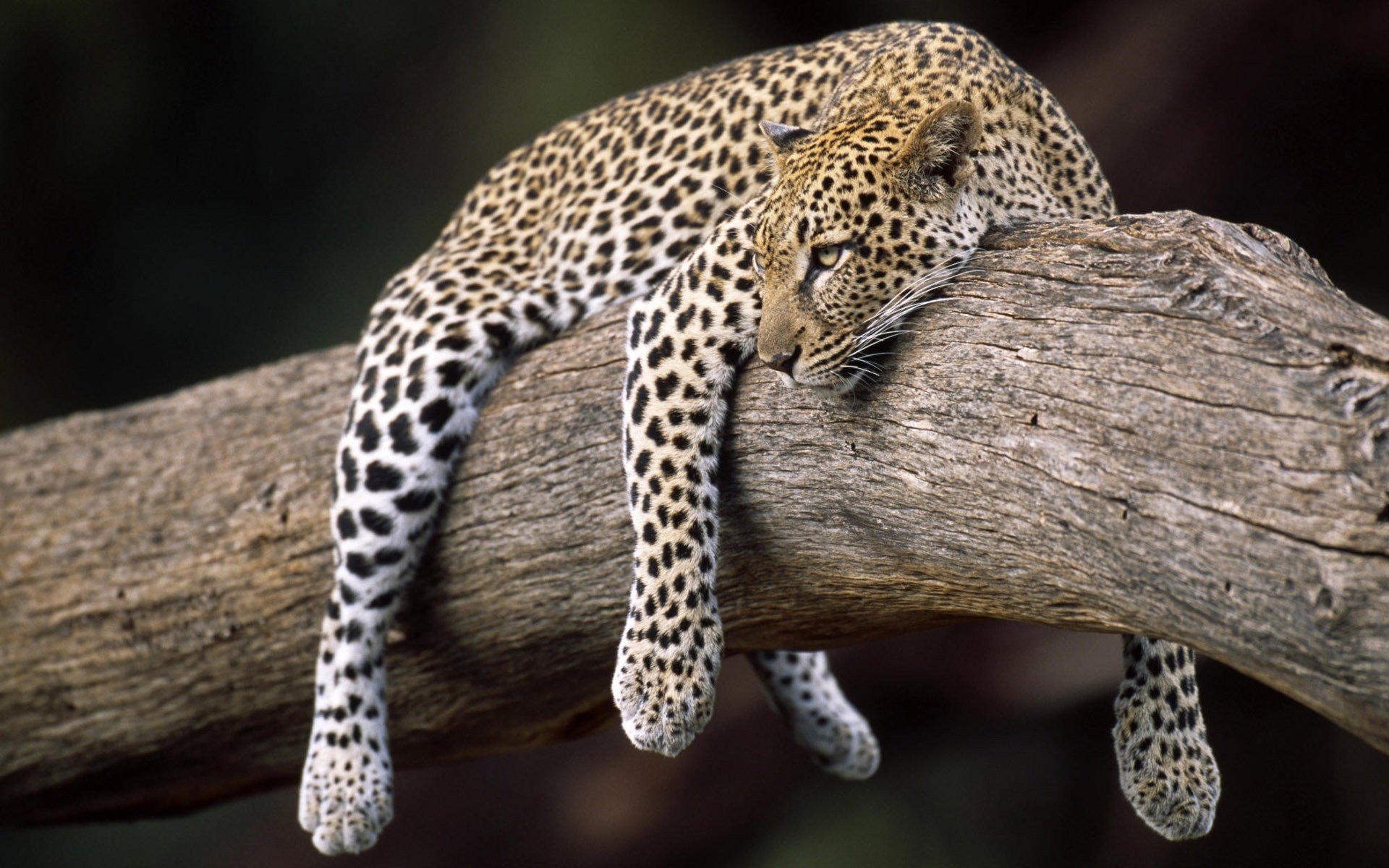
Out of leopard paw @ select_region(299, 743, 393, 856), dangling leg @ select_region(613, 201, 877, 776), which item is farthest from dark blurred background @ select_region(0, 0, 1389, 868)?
dangling leg @ select_region(613, 201, 877, 776)

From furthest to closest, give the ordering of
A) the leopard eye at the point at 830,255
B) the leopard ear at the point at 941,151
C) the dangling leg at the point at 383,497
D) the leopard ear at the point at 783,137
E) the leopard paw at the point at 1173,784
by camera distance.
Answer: the dangling leg at the point at 383,497, the leopard ear at the point at 783,137, the leopard paw at the point at 1173,784, the leopard eye at the point at 830,255, the leopard ear at the point at 941,151

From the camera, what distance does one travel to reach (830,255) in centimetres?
322

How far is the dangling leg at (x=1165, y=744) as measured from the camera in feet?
11.0

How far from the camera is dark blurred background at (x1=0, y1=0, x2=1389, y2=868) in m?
7.86

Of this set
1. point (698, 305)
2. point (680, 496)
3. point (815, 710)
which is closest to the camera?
point (680, 496)

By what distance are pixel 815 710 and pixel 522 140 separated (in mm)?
6305

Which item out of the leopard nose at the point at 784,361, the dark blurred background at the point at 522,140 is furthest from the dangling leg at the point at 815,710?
the dark blurred background at the point at 522,140

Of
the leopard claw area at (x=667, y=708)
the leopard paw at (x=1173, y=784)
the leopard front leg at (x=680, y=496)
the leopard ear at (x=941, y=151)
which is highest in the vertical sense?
the leopard ear at (x=941, y=151)

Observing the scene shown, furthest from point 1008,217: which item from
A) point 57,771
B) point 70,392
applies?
point 70,392

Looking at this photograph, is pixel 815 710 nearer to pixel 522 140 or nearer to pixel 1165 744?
pixel 1165 744

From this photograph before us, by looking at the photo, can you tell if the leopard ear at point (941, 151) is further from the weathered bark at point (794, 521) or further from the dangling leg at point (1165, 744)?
the dangling leg at point (1165, 744)

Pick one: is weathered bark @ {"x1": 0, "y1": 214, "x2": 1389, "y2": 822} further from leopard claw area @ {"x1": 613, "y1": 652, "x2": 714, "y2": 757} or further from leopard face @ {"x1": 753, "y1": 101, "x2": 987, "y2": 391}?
leopard claw area @ {"x1": 613, "y1": 652, "x2": 714, "y2": 757}

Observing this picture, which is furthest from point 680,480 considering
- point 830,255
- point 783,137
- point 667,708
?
point 783,137

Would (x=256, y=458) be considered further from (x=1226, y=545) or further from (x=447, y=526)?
(x=1226, y=545)
